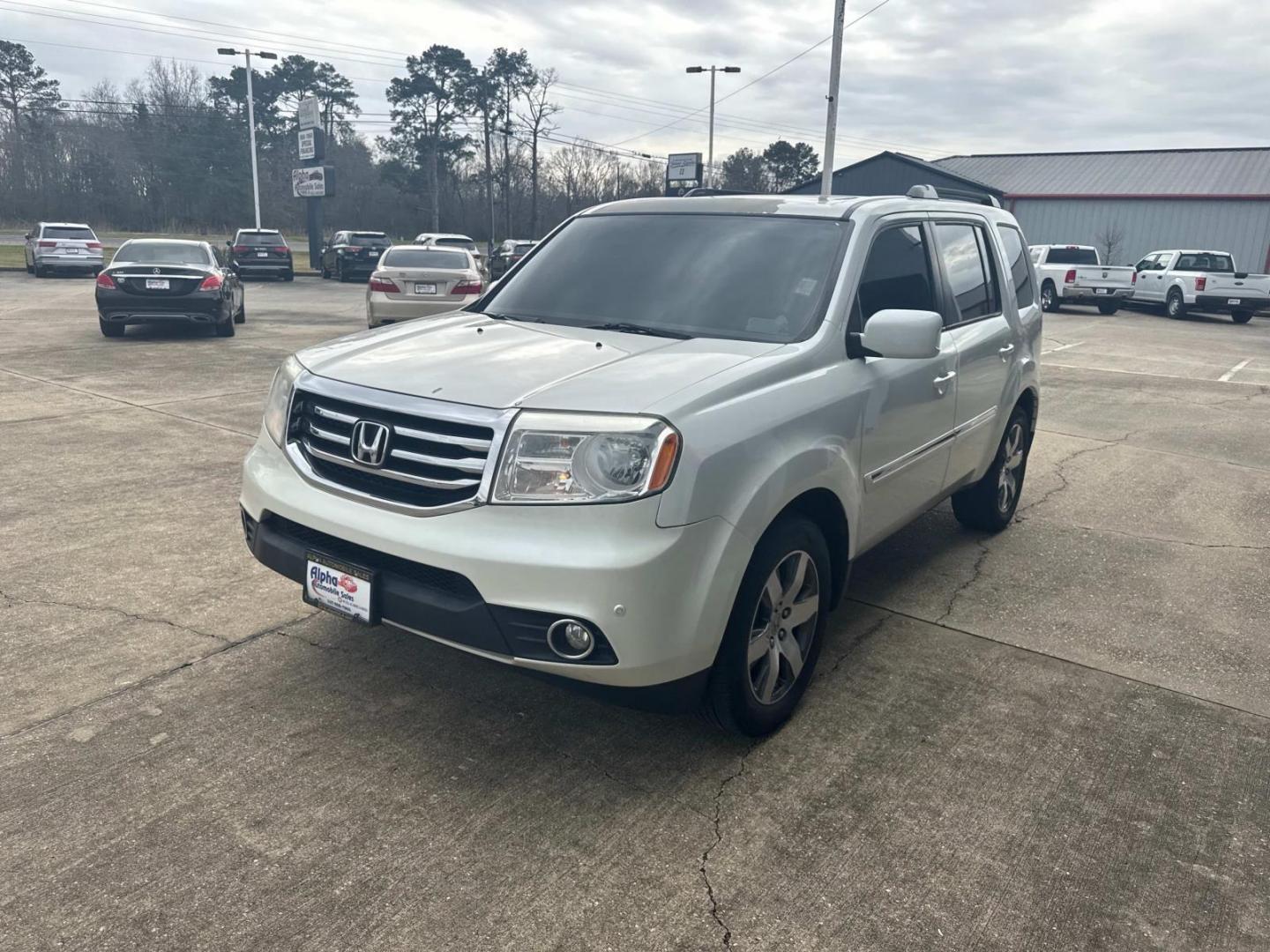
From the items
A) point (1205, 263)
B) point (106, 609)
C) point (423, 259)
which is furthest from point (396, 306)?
point (1205, 263)

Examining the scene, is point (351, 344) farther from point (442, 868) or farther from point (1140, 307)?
point (1140, 307)

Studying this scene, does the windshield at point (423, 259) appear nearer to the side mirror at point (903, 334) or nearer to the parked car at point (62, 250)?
the side mirror at point (903, 334)

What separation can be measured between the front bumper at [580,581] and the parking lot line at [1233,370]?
13082mm

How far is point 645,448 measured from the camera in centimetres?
271

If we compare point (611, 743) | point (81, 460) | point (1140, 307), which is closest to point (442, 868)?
point (611, 743)

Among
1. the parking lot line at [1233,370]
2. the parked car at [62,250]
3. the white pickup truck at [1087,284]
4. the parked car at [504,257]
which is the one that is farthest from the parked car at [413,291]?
the parked car at [62,250]

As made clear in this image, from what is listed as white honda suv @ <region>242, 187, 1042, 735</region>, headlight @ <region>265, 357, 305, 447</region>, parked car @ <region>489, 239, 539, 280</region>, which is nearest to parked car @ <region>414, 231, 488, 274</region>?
parked car @ <region>489, 239, 539, 280</region>

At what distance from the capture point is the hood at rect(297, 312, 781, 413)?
9.46 feet

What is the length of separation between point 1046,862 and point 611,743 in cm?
139

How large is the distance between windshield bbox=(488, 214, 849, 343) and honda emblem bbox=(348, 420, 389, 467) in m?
1.14

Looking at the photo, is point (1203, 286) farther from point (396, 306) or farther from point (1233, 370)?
point (396, 306)

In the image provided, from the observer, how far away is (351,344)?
3625mm

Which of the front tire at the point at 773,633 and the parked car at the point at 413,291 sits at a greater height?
the parked car at the point at 413,291

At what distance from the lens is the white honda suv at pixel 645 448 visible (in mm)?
A: 2697
